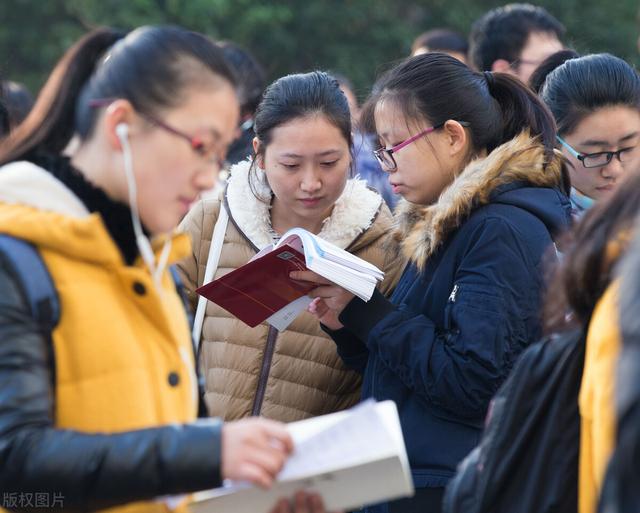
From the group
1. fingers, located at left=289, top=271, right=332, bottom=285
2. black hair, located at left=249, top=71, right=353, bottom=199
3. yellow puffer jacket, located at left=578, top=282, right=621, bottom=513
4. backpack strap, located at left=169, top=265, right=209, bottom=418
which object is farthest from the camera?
black hair, located at left=249, top=71, right=353, bottom=199

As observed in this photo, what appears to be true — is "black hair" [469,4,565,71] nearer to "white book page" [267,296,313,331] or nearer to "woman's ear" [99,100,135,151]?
"white book page" [267,296,313,331]

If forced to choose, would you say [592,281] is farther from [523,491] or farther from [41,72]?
[41,72]

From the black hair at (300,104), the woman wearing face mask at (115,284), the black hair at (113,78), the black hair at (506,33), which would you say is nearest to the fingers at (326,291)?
the black hair at (300,104)

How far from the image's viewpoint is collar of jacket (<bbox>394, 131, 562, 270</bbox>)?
3111 millimetres

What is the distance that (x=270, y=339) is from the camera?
3.62 meters

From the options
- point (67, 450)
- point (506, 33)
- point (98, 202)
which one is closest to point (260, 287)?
point (98, 202)

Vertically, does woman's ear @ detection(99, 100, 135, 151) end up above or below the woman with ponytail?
above

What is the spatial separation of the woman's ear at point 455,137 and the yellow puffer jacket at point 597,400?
1.39 meters

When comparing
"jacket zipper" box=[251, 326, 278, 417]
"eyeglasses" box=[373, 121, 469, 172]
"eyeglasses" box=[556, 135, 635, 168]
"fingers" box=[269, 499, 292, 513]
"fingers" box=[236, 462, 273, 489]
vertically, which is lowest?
"jacket zipper" box=[251, 326, 278, 417]

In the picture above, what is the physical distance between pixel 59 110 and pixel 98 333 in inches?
18.1

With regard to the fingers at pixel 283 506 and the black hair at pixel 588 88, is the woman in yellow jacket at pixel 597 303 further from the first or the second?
the black hair at pixel 588 88

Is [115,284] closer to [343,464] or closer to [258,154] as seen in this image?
[343,464]

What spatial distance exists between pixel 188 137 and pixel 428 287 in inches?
49.9

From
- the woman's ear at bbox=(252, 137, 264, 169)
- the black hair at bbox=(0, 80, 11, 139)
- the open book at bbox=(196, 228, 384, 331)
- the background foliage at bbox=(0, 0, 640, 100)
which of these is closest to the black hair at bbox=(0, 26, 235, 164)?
the open book at bbox=(196, 228, 384, 331)
